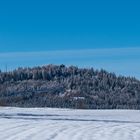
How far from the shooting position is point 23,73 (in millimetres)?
138125

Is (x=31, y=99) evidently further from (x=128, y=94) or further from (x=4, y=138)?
(x=4, y=138)

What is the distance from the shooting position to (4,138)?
15.9m

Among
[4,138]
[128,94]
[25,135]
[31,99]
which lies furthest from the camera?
[128,94]

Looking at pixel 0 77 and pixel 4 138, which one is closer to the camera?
pixel 4 138

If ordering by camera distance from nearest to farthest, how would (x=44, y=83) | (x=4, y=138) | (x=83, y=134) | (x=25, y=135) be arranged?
(x=4, y=138) < (x=25, y=135) < (x=83, y=134) < (x=44, y=83)

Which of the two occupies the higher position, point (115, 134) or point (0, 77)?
point (0, 77)

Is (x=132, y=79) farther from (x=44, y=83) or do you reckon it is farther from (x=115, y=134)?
(x=115, y=134)

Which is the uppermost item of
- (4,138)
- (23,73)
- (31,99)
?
(23,73)

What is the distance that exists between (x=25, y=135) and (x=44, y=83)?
11987cm

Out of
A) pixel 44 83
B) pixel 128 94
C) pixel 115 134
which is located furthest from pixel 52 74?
pixel 115 134

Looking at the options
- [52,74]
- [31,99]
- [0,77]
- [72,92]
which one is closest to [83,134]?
[31,99]

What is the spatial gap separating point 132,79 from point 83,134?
4353 inches

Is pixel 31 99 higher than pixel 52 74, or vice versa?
pixel 52 74

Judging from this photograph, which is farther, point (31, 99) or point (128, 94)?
point (128, 94)
